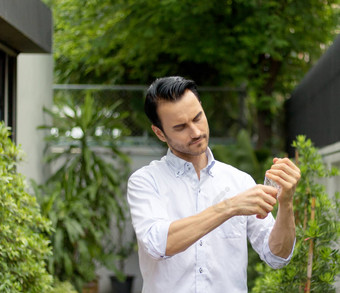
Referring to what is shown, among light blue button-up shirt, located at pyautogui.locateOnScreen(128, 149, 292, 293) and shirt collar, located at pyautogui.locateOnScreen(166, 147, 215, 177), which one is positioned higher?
shirt collar, located at pyautogui.locateOnScreen(166, 147, 215, 177)

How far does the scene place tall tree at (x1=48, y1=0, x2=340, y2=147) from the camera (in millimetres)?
7180

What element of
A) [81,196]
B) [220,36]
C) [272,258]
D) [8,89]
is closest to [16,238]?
[272,258]

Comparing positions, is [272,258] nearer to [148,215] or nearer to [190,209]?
[190,209]

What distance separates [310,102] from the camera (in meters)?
6.05

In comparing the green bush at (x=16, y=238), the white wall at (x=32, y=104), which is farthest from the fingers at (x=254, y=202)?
the white wall at (x=32, y=104)

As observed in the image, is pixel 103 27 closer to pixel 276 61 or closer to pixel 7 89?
pixel 276 61

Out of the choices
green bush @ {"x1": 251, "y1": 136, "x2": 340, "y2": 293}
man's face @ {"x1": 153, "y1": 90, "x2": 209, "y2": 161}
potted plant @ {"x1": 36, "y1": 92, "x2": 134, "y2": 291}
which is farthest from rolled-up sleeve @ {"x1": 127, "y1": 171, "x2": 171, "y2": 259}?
potted plant @ {"x1": 36, "y1": 92, "x2": 134, "y2": 291}

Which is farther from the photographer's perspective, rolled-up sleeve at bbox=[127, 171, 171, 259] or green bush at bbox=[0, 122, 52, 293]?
green bush at bbox=[0, 122, 52, 293]

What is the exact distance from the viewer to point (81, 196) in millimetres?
6621

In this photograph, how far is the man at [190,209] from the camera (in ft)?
5.96

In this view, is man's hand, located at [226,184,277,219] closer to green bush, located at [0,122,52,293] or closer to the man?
the man

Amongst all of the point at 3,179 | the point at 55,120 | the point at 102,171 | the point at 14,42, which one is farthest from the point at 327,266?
the point at 55,120

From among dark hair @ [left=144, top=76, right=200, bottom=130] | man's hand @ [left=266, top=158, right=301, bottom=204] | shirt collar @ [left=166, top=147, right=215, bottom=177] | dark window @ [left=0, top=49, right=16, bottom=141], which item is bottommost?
man's hand @ [left=266, top=158, right=301, bottom=204]

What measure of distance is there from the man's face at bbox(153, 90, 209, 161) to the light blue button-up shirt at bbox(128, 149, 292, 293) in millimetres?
118
